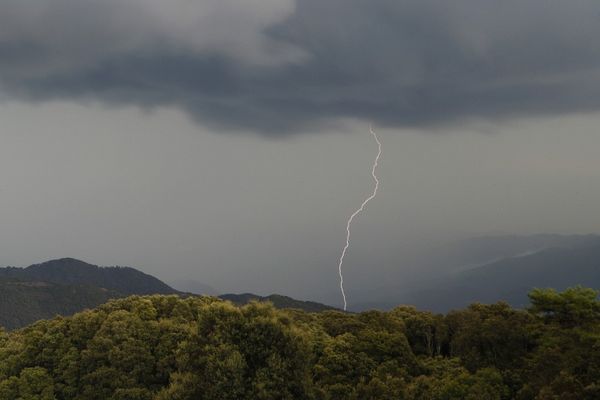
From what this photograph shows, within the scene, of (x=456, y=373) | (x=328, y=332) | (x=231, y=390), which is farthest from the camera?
(x=328, y=332)

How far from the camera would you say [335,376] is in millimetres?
39594

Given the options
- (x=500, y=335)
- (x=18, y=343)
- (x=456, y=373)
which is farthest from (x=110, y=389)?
(x=500, y=335)

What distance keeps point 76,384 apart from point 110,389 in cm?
305

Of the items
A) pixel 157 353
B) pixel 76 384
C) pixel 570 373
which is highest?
pixel 570 373

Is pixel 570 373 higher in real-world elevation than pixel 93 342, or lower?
higher

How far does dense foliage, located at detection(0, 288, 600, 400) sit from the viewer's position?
1273 inches

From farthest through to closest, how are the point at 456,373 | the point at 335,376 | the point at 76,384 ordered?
the point at 76,384
the point at 335,376
the point at 456,373

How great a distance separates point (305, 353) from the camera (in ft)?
109

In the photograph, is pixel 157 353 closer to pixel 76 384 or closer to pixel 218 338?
pixel 76 384

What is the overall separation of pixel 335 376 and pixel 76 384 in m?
18.6

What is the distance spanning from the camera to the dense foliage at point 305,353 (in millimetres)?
32344

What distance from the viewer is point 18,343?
48.8 m

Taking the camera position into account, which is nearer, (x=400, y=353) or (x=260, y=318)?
(x=260, y=318)

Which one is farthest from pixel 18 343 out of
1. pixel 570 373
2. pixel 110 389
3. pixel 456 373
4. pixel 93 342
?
pixel 570 373
